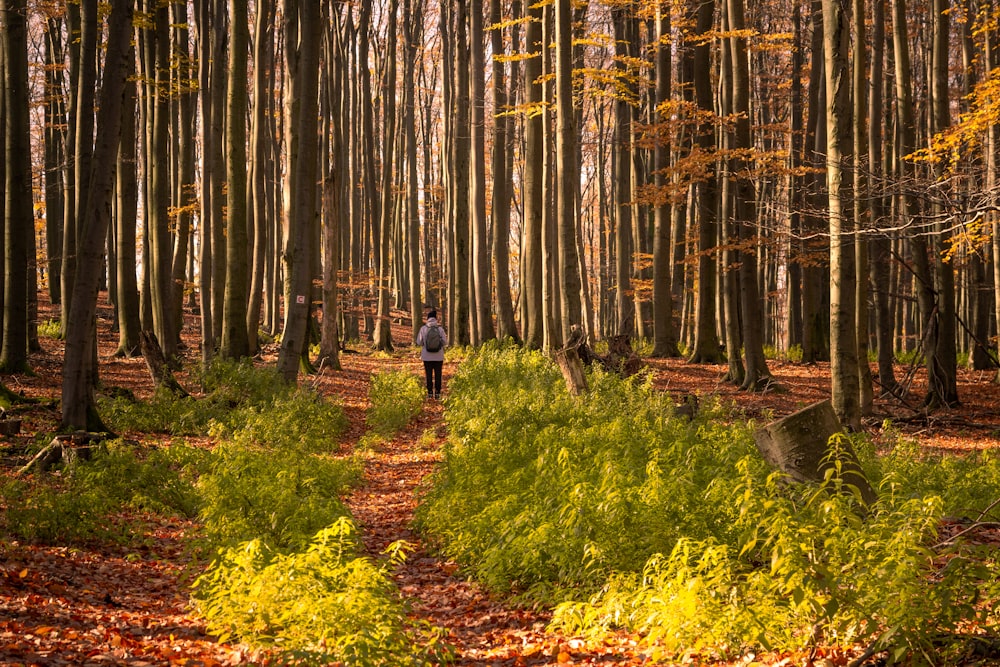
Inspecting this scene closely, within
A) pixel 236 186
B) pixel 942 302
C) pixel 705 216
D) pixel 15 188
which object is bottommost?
pixel 942 302

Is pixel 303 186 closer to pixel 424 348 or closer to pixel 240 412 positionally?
pixel 424 348

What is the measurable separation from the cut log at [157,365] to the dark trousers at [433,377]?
4494 millimetres

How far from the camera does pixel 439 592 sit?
6.54 metres

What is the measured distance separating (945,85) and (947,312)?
4061 millimetres

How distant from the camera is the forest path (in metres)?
5.11

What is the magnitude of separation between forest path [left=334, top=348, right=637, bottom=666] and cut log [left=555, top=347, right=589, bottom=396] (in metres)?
2.09

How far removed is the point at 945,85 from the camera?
15.3 m

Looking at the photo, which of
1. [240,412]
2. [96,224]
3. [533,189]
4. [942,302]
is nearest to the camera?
[96,224]

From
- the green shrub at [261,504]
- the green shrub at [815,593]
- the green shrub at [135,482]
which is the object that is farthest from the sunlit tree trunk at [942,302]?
the green shrub at [135,482]

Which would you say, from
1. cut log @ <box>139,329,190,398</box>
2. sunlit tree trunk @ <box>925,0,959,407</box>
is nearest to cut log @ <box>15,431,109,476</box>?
cut log @ <box>139,329,190,398</box>

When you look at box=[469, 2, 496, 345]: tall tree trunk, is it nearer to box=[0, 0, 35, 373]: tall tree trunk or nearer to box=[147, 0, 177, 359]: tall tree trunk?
box=[147, 0, 177, 359]: tall tree trunk

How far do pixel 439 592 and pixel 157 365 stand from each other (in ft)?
28.6

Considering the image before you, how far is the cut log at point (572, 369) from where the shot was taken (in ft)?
42.1

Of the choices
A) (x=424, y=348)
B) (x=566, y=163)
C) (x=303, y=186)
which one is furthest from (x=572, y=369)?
(x=303, y=186)
